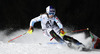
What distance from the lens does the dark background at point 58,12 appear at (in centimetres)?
421

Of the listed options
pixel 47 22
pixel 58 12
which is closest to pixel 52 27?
pixel 47 22

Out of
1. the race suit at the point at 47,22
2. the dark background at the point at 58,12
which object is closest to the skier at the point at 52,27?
the race suit at the point at 47,22

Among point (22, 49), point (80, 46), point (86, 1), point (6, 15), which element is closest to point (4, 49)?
point (22, 49)

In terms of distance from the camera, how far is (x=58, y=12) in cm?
427

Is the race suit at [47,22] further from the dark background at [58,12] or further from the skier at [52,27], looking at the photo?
the dark background at [58,12]

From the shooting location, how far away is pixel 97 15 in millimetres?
4602

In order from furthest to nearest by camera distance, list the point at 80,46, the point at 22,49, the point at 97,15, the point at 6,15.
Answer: the point at 97,15, the point at 6,15, the point at 80,46, the point at 22,49

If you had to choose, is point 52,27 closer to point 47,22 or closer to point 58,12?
point 47,22

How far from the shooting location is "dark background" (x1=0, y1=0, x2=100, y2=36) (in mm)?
4207

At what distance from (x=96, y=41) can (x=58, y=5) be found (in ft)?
4.32

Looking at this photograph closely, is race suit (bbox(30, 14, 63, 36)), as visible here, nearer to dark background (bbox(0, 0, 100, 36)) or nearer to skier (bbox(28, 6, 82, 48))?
skier (bbox(28, 6, 82, 48))

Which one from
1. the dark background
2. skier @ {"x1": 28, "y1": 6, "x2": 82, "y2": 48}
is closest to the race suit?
skier @ {"x1": 28, "y1": 6, "x2": 82, "y2": 48}

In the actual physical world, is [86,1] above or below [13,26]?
above

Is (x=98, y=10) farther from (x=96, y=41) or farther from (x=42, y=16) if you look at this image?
(x=42, y=16)
